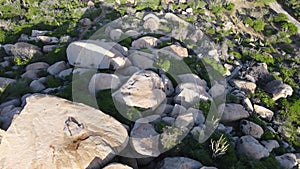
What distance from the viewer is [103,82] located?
16.0m

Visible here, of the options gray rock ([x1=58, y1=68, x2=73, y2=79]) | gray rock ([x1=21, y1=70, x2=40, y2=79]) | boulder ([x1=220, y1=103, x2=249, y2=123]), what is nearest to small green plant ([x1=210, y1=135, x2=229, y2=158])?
boulder ([x1=220, y1=103, x2=249, y2=123])

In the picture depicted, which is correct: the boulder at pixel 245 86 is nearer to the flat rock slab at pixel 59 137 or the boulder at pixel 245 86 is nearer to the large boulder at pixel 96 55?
the large boulder at pixel 96 55

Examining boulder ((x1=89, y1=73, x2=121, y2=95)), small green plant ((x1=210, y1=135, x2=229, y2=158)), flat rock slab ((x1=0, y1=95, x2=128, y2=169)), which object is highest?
flat rock slab ((x1=0, y1=95, x2=128, y2=169))

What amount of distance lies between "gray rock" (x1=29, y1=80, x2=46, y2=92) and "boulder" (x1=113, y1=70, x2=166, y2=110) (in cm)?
528

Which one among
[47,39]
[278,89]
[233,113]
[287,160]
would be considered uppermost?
[233,113]

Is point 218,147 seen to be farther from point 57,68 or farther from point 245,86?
point 57,68

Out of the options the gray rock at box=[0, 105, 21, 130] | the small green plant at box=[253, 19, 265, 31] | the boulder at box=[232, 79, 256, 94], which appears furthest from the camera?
the small green plant at box=[253, 19, 265, 31]

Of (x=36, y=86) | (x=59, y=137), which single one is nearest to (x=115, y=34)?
(x=36, y=86)

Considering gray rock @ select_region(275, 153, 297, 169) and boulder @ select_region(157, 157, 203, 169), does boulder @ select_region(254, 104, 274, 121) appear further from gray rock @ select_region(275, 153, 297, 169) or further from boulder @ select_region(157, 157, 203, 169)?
→ boulder @ select_region(157, 157, 203, 169)

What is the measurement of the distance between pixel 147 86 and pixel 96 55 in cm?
478

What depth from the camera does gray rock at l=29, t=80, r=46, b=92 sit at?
17281mm

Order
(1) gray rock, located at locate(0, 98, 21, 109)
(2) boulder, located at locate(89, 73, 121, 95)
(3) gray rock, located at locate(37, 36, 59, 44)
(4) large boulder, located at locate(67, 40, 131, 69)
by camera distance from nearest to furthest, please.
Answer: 1. (1) gray rock, located at locate(0, 98, 21, 109)
2. (2) boulder, located at locate(89, 73, 121, 95)
3. (4) large boulder, located at locate(67, 40, 131, 69)
4. (3) gray rock, located at locate(37, 36, 59, 44)

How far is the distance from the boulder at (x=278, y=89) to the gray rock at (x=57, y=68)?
1601cm

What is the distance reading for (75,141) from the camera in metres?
10.6
